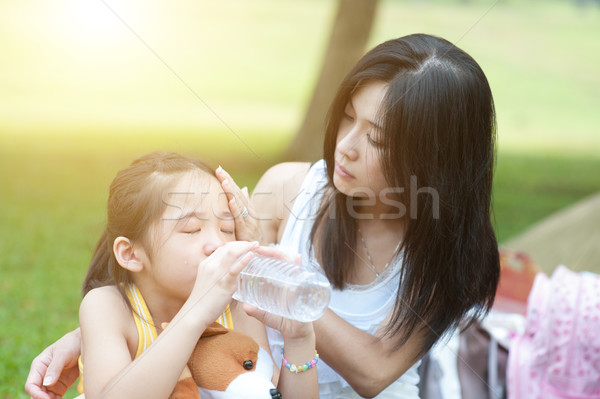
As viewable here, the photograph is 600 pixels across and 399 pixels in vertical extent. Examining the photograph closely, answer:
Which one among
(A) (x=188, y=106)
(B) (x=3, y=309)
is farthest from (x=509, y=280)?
(A) (x=188, y=106)

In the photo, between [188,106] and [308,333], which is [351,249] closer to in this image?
[308,333]

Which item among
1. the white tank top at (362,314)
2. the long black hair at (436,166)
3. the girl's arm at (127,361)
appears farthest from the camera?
the white tank top at (362,314)

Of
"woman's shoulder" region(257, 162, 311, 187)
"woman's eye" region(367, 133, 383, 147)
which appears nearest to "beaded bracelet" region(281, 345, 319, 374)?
"woman's eye" region(367, 133, 383, 147)

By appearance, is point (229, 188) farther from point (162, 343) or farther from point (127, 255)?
point (162, 343)

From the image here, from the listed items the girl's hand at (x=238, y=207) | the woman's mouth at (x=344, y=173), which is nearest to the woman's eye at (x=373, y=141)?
the woman's mouth at (x=344, y=173)

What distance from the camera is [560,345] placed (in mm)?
2842

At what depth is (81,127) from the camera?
11.0 meters

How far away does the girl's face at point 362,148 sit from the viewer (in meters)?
2.07

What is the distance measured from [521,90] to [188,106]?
8579 mm

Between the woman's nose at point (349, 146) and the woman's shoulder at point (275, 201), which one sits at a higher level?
the woman's nose at point (349, 146)

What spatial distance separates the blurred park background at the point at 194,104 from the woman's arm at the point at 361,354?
3.10 ft

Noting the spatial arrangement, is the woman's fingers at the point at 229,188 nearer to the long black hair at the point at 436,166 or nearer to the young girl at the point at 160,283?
the young girl at the point at 160,283

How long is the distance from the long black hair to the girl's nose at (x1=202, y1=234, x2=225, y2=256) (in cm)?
58

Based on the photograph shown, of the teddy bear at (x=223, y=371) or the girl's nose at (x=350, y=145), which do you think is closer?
the teddy bear at (x=223, y=371)
